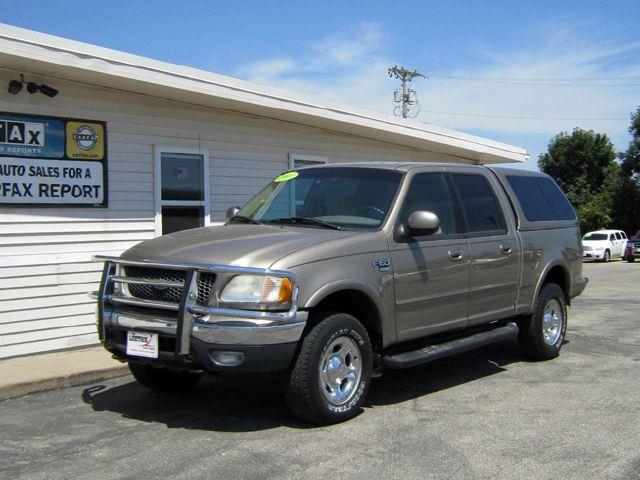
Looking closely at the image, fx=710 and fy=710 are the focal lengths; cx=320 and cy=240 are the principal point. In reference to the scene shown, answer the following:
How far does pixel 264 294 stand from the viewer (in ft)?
15.6

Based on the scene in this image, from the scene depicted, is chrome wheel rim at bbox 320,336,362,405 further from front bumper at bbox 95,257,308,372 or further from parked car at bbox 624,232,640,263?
parked car at bbox 624,232,640,263

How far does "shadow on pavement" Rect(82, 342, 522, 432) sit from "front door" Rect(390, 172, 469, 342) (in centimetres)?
69

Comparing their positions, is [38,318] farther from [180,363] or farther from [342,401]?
[342,401]

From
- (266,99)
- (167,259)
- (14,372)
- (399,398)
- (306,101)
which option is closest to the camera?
(167,259)

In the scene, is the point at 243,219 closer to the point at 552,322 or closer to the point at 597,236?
the point at 552,322

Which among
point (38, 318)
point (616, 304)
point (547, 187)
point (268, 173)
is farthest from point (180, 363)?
point (616, 304)

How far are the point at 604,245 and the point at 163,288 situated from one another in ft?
104

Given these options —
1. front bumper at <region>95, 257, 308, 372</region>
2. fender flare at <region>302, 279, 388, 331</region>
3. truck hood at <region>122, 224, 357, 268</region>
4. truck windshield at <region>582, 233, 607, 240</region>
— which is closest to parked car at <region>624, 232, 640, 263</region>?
truck windshield at <region>582, 233, 607, 240</region>

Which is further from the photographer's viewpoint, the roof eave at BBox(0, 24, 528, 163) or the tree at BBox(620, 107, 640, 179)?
the tree at BBox(620, 107, 640, 179)

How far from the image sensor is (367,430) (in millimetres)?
5098

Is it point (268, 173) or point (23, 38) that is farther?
point (268, 173)

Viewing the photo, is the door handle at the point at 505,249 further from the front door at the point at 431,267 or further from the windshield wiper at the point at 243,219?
the windshield wiper at the point at 243,219

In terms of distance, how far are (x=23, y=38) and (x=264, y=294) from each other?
4183 mm

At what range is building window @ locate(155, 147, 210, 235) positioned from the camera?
920cm
